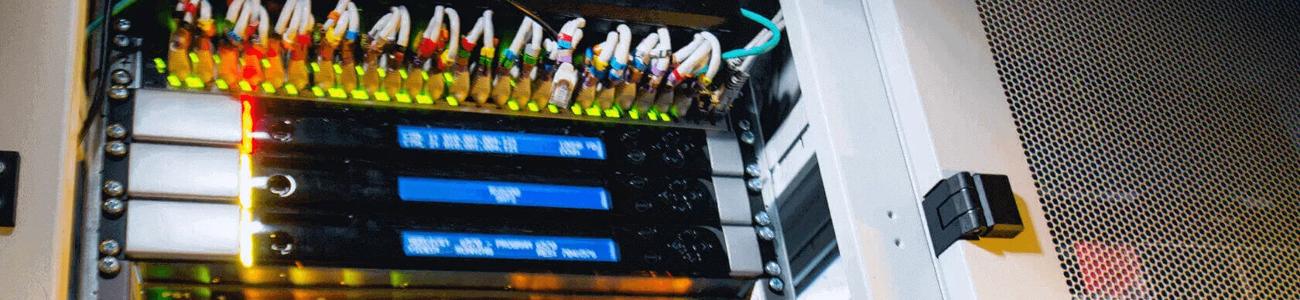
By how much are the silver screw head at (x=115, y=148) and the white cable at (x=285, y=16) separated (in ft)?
0.73

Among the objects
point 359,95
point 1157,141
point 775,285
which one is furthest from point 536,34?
point 1157,141

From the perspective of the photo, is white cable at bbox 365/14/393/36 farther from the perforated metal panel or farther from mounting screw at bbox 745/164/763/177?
the perforated metal panel

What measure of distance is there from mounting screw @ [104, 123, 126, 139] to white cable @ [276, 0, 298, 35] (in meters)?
0.21

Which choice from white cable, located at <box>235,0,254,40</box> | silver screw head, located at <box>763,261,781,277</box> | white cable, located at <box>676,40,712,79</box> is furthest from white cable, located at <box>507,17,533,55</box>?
silver screw head, located at <box>763,261,781,277</box>

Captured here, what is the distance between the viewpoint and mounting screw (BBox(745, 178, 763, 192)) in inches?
64.5

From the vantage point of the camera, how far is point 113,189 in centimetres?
131

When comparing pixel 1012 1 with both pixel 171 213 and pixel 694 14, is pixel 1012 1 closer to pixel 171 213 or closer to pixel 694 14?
pixel 694 14

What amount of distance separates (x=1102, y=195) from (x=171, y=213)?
1.09m

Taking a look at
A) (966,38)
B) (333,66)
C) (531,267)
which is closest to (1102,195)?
(966,38)

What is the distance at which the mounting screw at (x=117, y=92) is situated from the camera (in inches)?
54.2

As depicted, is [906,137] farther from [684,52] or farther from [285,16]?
[285,16]

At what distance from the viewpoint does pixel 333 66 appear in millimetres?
1485

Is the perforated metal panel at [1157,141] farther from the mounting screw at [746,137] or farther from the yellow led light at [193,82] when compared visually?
the yellow led light at [193,82]

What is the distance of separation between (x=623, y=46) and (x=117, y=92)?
2.05 ft
